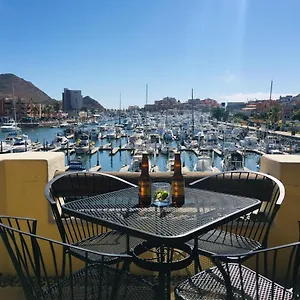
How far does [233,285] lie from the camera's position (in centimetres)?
137

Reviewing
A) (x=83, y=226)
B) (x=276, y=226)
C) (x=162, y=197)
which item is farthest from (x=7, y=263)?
(x=276, y=226)

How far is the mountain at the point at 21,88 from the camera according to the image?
114 m

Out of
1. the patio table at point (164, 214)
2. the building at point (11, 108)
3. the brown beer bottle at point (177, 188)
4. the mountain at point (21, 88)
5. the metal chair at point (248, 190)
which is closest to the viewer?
the patio table at point (164, 214)

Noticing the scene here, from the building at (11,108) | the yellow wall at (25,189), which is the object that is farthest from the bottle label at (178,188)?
the building at (11,108)

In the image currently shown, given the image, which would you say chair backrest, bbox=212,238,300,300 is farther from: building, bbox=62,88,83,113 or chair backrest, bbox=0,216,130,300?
building, bbox=62,88,83,113

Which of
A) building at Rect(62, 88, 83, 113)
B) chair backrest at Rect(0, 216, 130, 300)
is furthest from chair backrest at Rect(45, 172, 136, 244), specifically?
building at Rect(62, 88, 83, 113)

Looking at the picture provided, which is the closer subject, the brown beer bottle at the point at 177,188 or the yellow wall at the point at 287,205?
the brown beer bottle at the point at 177,188

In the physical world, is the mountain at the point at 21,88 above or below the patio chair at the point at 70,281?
above

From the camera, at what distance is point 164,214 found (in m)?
1.53

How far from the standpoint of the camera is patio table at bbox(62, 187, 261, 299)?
50.0 inches

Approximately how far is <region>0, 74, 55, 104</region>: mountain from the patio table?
118 metres

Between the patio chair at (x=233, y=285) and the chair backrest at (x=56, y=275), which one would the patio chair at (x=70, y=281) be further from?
the patio chair at (x=233, y=285)

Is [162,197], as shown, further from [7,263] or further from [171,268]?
[7,263]

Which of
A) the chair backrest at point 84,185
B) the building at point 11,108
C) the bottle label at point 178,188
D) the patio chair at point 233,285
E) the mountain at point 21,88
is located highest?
the mountain at point 21,88
